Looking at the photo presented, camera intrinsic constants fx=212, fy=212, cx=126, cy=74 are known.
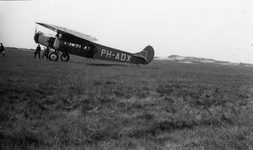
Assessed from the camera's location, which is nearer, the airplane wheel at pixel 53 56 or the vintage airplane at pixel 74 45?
the vintage airplane at pixel 74 45

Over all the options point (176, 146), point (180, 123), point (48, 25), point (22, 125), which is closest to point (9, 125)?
point (22, 125)

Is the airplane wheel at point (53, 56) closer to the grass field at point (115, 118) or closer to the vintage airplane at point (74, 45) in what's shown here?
the vintage airplane at point (74, 45)

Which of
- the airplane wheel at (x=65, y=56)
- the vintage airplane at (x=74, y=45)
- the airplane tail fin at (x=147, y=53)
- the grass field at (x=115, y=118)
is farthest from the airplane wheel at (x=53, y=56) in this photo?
the grass field at (x=115, y=118)

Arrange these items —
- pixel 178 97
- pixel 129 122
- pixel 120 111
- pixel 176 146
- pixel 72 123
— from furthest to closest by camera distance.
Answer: pixel 178 97 < pixel 120 111 < pixel 129 122 < pixel 72 123 < pixel 176 146

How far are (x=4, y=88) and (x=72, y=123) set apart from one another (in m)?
3.73

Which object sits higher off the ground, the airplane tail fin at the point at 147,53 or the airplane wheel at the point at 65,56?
the airplane tail fin at the point at 147,53

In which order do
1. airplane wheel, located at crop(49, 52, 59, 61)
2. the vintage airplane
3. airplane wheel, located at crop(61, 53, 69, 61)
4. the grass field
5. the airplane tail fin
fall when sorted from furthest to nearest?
1. the airplane tail fin
2. airplane wheel, located at crop(61, 53, 69, 61)
3. airplane wheel, located at crop(49, 52, 59, 61)
4. the vintage airplane
5. the grass field

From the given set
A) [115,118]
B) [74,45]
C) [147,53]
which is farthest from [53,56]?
[115,118]

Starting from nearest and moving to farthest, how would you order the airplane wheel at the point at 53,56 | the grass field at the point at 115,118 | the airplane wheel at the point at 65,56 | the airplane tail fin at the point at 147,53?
1. the grass field at the point at 115,118
2. the airplane wheel at the point at 53,56
3. the airplane wheel at the point at 65,56
4. the airplane tail fin at the point at 147,53

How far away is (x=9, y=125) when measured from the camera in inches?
211

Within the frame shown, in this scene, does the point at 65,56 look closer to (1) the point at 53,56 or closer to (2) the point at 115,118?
(1) the point at 53,56

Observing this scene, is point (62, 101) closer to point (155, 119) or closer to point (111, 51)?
point (155, 119)

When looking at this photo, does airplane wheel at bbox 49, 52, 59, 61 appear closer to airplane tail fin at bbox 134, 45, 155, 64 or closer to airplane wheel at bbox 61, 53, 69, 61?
airplane wheel at bbox 61, 53, 69, 61

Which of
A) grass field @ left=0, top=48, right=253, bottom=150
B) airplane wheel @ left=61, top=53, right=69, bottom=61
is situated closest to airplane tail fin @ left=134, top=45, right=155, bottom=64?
airplane wheel @ left=61, top=53, right=69, bottom=61
